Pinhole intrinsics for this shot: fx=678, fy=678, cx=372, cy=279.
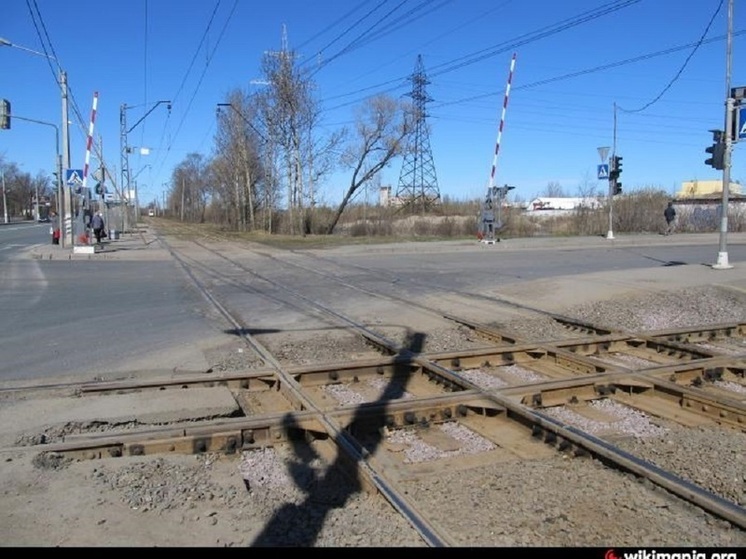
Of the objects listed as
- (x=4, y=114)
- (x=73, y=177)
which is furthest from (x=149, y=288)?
(x=4, y=114)

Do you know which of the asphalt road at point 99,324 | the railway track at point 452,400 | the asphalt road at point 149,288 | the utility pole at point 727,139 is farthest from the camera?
the utility pole at point 727,139

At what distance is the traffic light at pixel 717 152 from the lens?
16406 millimetres

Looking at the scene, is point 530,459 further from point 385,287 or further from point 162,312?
point 385,287

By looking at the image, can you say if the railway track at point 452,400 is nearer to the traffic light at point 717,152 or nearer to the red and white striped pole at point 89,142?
the traffic light at point 717,152

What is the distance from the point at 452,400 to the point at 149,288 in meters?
11.3

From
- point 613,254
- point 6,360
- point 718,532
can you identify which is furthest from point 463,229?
point 718,532

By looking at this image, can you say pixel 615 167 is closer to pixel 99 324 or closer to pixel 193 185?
pixel 99 324

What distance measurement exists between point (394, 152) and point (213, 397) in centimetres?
4353

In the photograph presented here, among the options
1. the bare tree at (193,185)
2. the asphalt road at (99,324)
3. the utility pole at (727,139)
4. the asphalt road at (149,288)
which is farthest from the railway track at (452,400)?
the bare tree at (193,185)

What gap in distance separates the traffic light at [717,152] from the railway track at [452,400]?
24.2ft

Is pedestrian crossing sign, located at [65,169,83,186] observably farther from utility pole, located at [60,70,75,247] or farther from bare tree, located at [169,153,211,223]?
bare tree, located at [169,153,211,223]

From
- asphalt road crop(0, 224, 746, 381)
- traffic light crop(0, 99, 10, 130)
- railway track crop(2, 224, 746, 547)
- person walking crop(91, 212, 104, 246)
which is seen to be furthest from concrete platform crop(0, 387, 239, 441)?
person walking crop(91, 212, 104, 246)

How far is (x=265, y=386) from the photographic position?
7234mm

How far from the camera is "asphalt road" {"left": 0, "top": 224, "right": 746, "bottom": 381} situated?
8.48 meters
